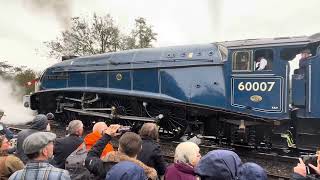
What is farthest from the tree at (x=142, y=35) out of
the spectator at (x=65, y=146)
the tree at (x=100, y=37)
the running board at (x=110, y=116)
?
the spectator at (x=65, y=146)

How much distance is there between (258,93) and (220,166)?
26.7 feet

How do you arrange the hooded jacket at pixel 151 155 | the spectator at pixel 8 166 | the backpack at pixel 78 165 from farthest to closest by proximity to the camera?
the hooded jacket at pixel 151 155
the backpack at pixel 78 165
the spectator at pixel 8 166

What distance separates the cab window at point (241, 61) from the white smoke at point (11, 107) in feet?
41.9

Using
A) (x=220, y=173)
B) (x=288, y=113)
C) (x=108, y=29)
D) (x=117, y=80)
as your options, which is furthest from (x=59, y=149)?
(x=108, y=29)

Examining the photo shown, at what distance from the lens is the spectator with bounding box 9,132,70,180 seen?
3.89 m

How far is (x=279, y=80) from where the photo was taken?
11.3 metres

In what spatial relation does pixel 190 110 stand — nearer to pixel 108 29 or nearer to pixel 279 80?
pixel 279 80

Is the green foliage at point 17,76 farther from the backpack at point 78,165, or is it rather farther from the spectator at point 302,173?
the spectator at point 302,173

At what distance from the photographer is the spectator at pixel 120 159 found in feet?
13.7

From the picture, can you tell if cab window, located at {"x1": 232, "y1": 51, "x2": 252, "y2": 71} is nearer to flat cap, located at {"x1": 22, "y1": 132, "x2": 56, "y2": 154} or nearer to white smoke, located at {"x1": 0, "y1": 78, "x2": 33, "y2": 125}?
flat cap, located at {"x1": 22, "y1": 132, "x2": 56, "y2": 154}

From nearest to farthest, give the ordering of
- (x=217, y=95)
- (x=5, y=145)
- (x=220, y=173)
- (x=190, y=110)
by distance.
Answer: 1. (x=220, y=173)
2. (x=5, y=145)
3. (x=217, y=95)
4. (x=190, y=110)

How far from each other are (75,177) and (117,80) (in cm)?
1003

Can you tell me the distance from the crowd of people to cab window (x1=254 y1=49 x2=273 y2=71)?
649 centimetres

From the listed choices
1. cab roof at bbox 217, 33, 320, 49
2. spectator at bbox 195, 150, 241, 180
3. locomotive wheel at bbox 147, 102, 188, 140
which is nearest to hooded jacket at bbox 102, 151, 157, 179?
spectator at bbox 195, 150, 241, 180
